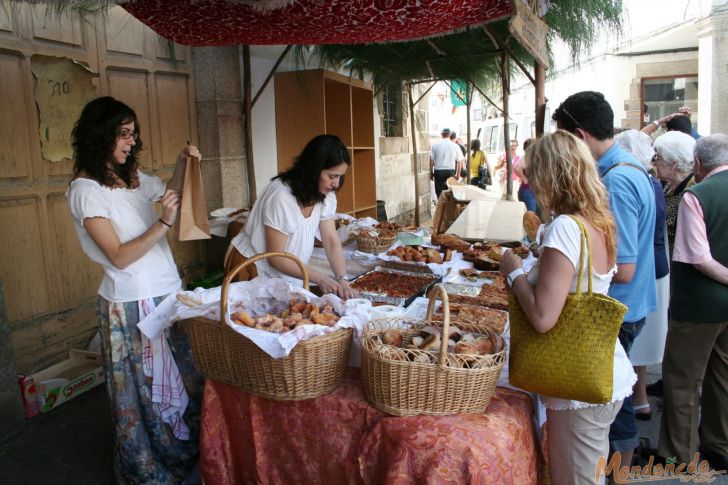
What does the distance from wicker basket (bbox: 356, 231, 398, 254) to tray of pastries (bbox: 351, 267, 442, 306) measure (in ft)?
1.68

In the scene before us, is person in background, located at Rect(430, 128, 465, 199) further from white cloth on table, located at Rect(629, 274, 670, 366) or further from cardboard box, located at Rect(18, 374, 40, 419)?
cardboard box, located at Rect(18, 374, 40, 419)

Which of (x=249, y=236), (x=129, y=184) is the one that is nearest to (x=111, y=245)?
(x=129, y=184)

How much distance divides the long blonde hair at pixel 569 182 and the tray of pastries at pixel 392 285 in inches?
48.9

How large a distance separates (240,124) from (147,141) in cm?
110

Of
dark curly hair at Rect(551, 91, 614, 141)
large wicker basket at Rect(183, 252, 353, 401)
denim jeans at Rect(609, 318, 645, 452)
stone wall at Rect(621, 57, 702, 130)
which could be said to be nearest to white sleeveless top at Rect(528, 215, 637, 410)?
denim jeans at Rect(609, 318, 645, 452)

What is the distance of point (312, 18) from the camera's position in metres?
3.32

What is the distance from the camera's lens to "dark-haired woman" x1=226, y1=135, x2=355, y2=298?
9.91ft

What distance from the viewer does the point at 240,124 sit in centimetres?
586

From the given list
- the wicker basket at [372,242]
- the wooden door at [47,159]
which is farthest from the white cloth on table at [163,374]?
the wicker basket at [372,242]

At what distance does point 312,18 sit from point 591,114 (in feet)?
5.56

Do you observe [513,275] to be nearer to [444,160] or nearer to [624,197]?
[624,197]

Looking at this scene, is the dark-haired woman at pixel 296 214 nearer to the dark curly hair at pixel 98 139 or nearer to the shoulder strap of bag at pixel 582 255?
the dark curly hair at pixel 98 139

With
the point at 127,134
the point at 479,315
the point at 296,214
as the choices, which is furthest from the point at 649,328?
the point at 127,134

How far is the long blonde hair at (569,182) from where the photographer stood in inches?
77.0
